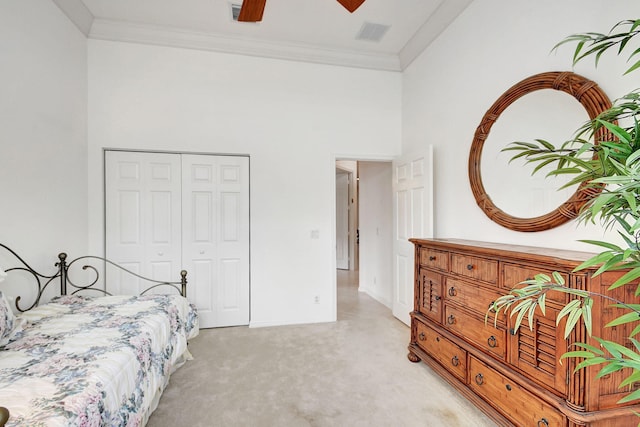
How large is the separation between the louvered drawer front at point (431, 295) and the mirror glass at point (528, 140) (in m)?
0.79

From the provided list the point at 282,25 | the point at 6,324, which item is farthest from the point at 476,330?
the point at 282,25

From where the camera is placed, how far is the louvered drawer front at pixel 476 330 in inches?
75.3

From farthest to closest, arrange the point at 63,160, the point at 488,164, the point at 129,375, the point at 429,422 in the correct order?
the point at 63,160, the point at 488,164, the point at 429,422, the point at 129,375

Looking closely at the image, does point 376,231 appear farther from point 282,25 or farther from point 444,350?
point 282,25

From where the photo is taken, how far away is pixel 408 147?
3.97 m

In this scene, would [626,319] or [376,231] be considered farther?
[376,231]

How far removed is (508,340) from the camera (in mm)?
1845

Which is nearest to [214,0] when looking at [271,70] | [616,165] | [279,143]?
[271,70]

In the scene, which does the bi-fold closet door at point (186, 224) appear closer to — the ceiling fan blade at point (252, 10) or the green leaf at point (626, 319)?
the ceiling fan blade at point (252, 10)

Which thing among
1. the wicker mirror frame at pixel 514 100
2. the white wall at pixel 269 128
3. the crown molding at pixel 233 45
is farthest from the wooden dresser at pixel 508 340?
the crown molding at pixel 233 45

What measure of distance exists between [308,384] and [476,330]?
1352 mm

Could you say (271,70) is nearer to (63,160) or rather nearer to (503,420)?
(63,160)

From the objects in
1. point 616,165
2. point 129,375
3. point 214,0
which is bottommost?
point 129,375

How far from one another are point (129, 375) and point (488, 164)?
2.95 metres
